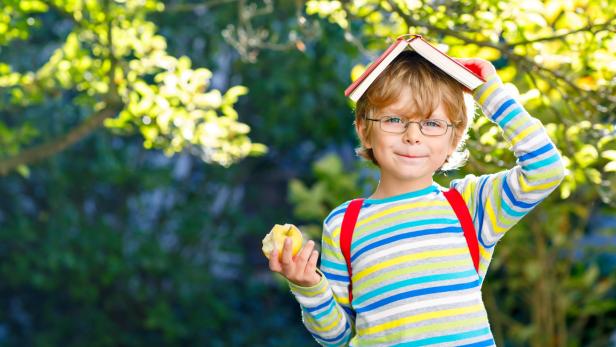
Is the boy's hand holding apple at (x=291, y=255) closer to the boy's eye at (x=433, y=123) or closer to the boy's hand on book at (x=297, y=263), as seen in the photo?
the boy's hand on book at (x=297, y=263)

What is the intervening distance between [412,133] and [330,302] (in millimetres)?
461

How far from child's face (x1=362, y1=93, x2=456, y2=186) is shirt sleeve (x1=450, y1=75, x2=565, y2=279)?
12 cm

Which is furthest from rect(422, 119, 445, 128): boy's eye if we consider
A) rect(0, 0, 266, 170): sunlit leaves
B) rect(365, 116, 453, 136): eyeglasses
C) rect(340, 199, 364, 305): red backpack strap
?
rect(0, 0, 266, 170): sunlit leaves

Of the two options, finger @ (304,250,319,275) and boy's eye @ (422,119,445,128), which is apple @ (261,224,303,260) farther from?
boy's eye @ (422,119,445,128)

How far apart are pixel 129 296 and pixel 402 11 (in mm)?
5075

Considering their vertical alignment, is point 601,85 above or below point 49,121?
below

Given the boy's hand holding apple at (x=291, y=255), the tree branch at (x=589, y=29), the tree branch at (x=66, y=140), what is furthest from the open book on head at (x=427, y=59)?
the tree branch at (x=66, y=140)

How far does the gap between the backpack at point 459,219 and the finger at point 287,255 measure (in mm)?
215

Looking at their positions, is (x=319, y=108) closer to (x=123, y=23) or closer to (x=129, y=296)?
(x=129, y=296)

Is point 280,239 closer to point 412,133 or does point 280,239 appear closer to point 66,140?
point 412,133

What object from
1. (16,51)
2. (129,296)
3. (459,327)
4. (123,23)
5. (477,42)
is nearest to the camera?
(459,327)

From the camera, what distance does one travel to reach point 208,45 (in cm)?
795

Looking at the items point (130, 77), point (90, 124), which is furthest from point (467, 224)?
point (90, 124)

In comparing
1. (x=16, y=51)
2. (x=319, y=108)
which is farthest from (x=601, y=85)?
(x=16, y=51)
